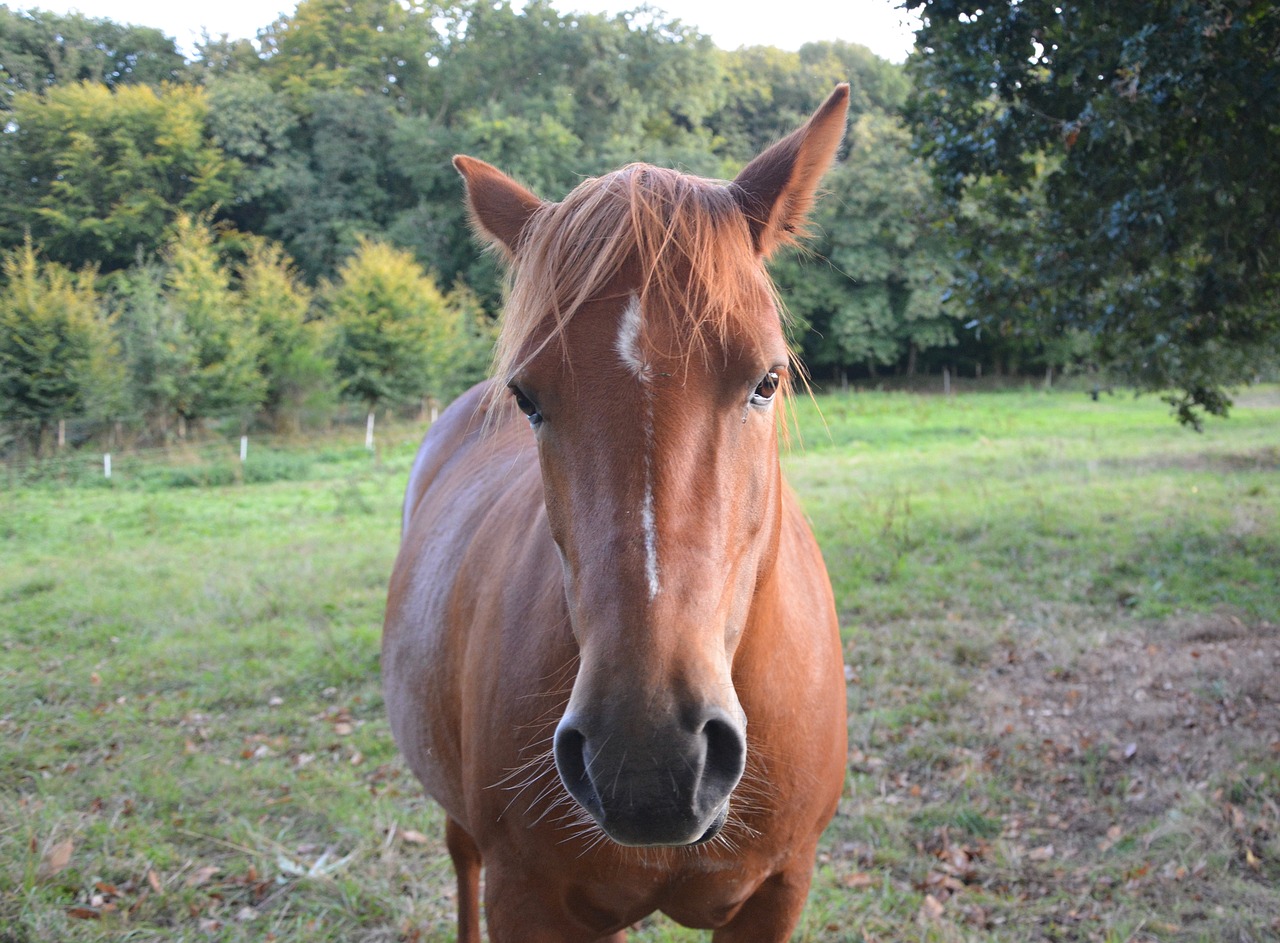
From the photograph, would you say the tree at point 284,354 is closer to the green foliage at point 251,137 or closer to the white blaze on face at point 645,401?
the green foliage at point 251,137

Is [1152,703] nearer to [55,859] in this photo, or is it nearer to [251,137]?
[55,859]

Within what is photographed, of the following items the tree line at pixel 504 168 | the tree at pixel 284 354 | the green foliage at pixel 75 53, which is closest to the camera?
the tree line at pixel 504 168

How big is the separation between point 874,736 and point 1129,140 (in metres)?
3.44

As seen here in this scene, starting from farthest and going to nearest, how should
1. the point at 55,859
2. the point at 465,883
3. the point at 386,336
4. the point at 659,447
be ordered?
the point at 386,336 < the point at 55,859 < the point at 465,883 < the point at 659,447

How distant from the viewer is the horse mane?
1.44 meters

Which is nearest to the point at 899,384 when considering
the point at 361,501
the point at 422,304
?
the point at 422,304

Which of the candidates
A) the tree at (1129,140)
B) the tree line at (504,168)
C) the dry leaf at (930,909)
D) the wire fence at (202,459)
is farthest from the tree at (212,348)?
the dry leaf at (930,909)

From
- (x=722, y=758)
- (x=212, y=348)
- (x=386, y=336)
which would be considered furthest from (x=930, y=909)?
(x=386, y=336)

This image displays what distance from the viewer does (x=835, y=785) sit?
2137mm

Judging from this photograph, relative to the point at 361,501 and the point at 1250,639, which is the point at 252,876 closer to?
the point at 1250,639

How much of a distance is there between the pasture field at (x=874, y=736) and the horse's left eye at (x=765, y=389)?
19 centimetres

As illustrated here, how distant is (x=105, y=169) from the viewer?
94.9 feet

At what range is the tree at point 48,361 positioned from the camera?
58.0 feet

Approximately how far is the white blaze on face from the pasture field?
500mm
